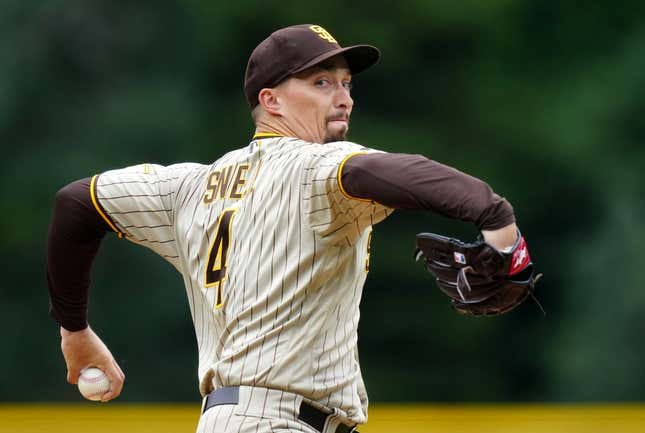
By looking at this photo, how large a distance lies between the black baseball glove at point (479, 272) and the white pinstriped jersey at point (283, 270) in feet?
0.51

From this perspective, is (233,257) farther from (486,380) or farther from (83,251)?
(486,380)

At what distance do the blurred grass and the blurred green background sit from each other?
9.97ft

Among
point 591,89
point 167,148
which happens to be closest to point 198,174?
point 167,148

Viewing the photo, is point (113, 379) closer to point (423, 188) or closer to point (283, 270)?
point (283, 270)

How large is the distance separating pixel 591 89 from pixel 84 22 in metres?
3.83

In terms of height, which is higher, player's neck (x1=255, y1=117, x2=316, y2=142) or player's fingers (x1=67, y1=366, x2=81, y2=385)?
player's neck (x1=255, y1=117, x2=316, y2=142)

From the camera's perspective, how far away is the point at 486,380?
8.14 meters

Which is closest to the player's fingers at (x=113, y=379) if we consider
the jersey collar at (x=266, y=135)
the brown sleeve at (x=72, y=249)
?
the brown sleeve at (x=72, y=249)

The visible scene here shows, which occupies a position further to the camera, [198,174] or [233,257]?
[198,174]

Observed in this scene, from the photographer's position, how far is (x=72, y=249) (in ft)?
8.64

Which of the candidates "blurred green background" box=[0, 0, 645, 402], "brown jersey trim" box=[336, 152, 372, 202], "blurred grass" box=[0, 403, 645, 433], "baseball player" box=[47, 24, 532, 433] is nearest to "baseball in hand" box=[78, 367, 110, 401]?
"baseball player" box=[47, 24, 532, 433]

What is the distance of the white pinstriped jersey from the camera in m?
2.14

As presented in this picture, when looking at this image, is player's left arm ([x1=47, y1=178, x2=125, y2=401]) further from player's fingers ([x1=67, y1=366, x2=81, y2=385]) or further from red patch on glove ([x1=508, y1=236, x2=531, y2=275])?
red patch on glove ([x1=508, y1=236, x2=531, y2=275])

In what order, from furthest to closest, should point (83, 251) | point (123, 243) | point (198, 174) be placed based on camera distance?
point (123, 243), point (83, 251), point (198, 174)
